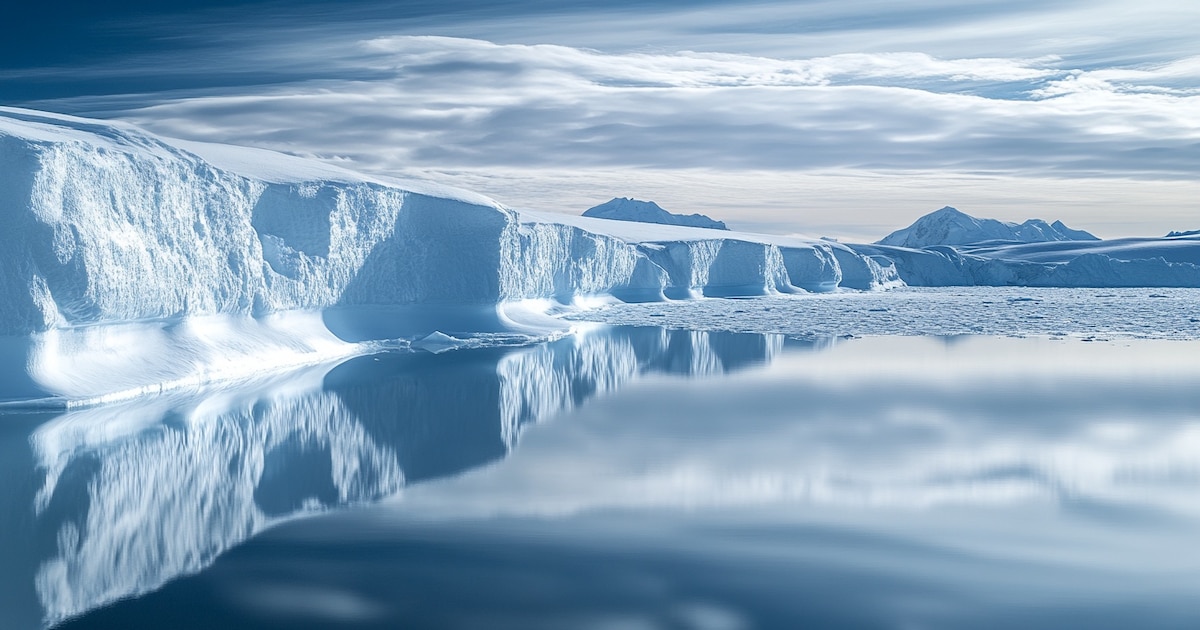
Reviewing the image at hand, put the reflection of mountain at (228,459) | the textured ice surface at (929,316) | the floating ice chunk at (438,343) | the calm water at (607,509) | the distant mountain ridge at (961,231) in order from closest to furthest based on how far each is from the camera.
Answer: the calm water at (607,509)
the reflection of mountain at (228,459)
the floating ice chunk at (438,343)
the textured ice surface at (929,316)
the distant mountain ridge at (961,231)

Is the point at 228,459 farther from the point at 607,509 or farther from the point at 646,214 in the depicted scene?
the point at 646,214

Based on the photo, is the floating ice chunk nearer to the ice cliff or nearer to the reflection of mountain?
the ice cliff

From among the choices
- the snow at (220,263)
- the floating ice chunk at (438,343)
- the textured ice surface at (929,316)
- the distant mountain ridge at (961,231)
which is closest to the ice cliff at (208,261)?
the snow at (220,263)

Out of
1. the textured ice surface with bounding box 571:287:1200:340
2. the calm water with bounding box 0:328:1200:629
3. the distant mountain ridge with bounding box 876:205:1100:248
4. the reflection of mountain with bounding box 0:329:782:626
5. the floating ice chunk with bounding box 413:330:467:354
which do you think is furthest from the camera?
the distant mountain ridge with bounding box 876:205:1100:248

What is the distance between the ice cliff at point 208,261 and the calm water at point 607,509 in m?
1.19

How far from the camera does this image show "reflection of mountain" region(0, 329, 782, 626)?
6.00 metres

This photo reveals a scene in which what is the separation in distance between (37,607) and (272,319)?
11.8 m

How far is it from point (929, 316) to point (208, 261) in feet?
63.5

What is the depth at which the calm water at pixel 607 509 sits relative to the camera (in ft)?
17.1

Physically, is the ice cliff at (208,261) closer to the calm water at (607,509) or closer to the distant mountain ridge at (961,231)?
the calm water at (607,509)

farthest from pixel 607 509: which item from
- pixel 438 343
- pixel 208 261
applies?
pixel 438 343

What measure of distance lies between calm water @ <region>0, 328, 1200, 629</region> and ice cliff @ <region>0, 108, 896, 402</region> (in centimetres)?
119

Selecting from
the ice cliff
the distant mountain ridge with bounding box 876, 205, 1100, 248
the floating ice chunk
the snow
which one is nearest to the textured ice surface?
the snow

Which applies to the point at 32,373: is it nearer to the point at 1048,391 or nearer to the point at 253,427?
the point at 253,427
